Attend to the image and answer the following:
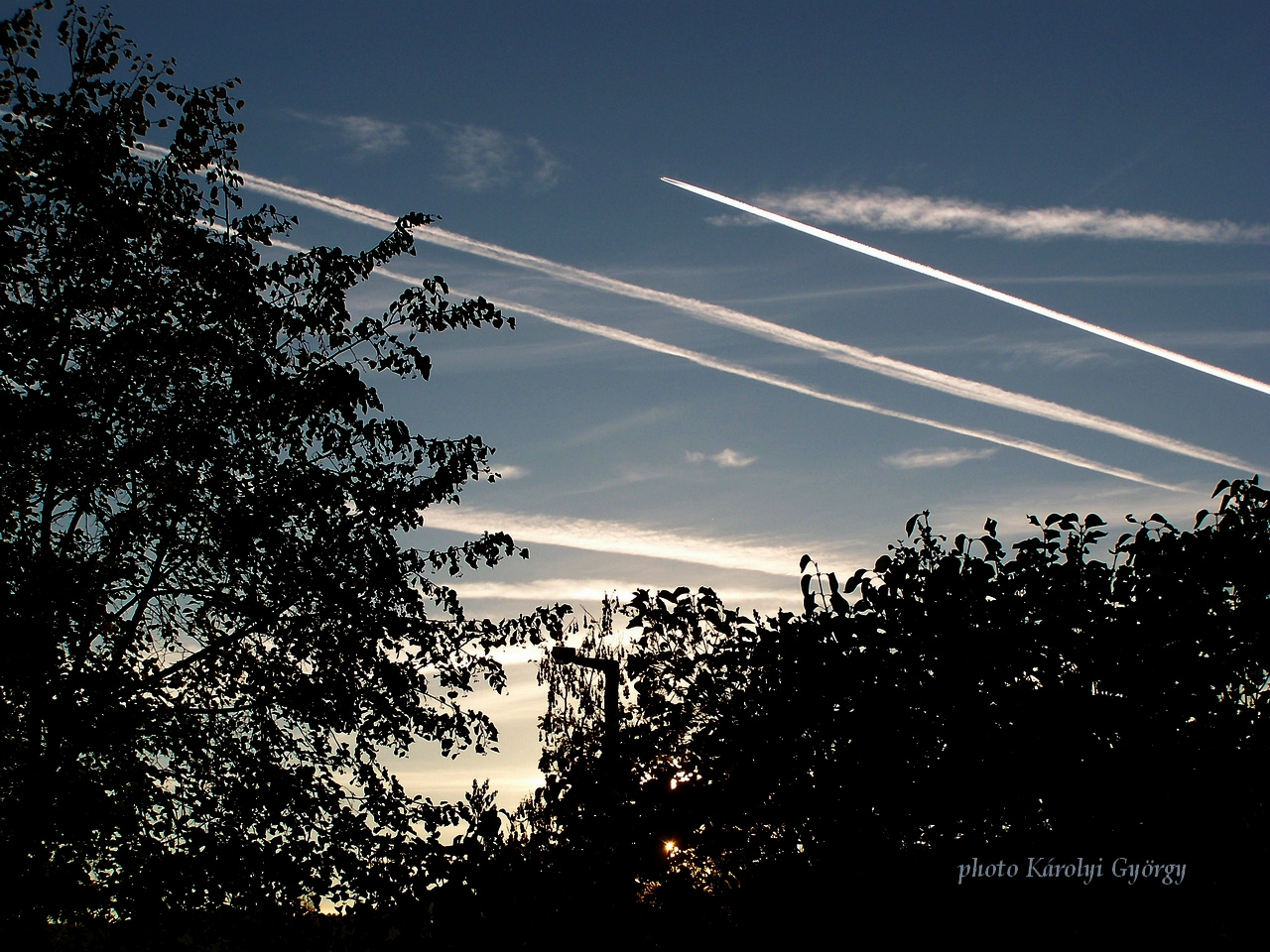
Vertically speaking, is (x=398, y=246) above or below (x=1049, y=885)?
above

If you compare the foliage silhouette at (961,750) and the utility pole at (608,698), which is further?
the utility pole at (608,698)

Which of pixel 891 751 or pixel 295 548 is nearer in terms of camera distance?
pixel 891 751

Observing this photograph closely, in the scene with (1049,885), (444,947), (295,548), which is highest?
(295,548)

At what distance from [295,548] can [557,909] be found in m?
5.57

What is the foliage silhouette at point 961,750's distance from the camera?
516cm

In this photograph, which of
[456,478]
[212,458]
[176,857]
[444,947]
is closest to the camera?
[444,947]

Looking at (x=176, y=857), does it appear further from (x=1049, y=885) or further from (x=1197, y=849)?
(x=1197, y=849)

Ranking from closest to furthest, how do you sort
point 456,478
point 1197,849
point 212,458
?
point 1197,849
point 212,458
point 456,478

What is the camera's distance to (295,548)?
10266 mm

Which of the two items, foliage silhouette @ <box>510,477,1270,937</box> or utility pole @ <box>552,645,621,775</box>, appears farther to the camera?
utility pole @ <box>552,645,621,775</box>

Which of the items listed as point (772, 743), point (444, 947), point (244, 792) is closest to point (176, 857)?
point (244, 792)

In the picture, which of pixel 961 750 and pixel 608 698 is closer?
pixel 961 750

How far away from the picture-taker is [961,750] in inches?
217

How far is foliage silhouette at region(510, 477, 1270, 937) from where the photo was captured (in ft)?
16.9
